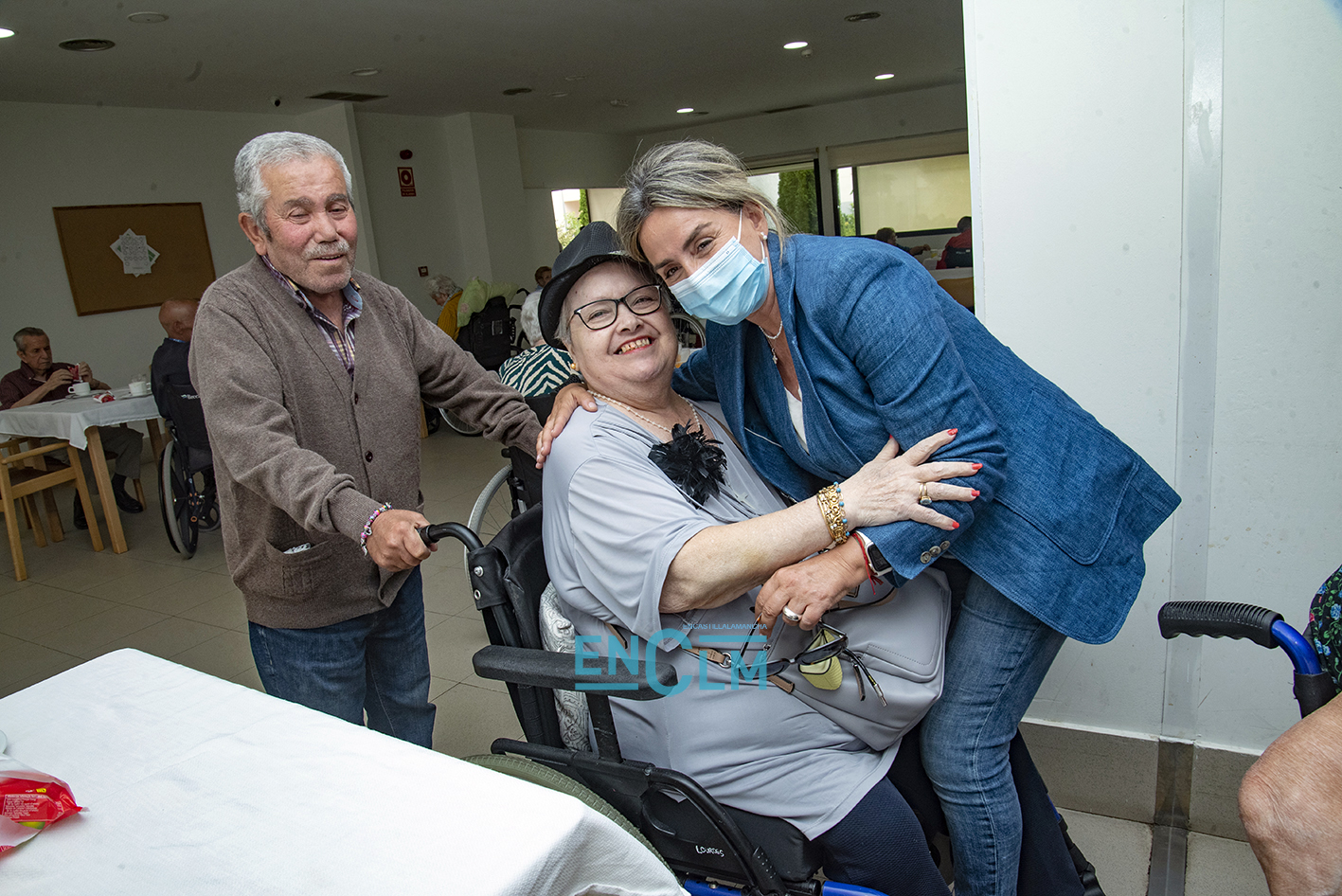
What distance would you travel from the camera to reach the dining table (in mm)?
4883

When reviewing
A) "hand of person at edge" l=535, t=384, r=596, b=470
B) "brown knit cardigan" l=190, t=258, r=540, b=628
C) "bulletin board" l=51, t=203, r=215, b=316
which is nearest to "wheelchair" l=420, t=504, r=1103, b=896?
"hand of person at edge" l=535, t=384, r=596, b=470

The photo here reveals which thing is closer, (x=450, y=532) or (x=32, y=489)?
(x=450, y=532)

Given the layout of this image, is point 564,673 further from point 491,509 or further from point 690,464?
point 491,509

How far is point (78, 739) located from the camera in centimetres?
110

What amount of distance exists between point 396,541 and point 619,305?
489 millimetres

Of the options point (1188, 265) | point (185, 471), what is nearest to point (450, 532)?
point (1188, 265)

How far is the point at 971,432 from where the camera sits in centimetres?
118

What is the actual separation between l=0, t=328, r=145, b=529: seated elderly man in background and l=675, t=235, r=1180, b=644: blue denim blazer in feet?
18.4

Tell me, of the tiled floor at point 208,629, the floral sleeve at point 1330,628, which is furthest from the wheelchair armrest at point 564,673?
the tiled floor at point 208,629

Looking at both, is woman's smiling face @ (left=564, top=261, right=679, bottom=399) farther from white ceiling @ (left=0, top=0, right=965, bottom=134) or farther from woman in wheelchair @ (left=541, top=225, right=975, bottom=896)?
white ceiling @ (left=0, top=0, right=965, bottom=134)

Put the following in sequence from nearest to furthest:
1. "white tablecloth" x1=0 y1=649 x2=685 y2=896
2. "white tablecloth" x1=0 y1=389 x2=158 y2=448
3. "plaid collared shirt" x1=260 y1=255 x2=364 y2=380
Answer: "white tablecloth" x1=0 y1=649 x2=685 y2=896 < "plaid collared shirt" x1=260 y1=255 x2=364 y2=380 < "white tablecloth" x1=0 y1=389 x2=158 y2=448

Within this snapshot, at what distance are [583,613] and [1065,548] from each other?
2.33 feet

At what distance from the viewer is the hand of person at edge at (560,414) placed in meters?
1.38

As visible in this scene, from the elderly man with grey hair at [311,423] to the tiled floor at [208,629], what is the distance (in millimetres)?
1085
